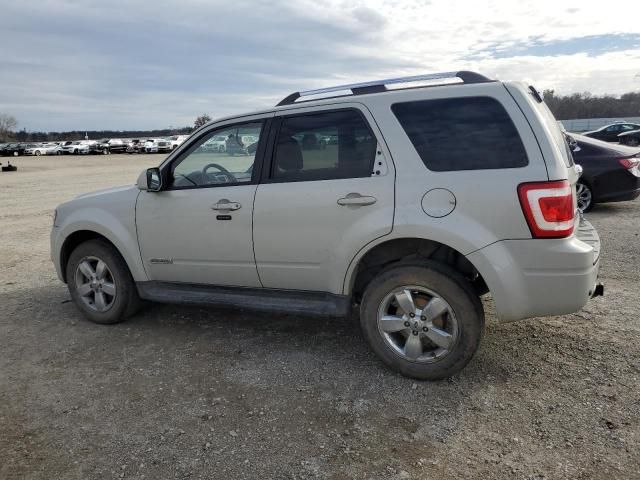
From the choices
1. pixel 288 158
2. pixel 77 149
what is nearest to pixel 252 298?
pixel 288 158

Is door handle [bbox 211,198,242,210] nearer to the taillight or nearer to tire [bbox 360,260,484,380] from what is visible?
tire [bbox 360,260,484,380]

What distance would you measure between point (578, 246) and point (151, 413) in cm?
290

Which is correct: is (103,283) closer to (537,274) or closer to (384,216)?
(384,216)

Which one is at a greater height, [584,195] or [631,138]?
[631,138]

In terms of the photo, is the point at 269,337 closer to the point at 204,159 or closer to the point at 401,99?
the point at 204,159

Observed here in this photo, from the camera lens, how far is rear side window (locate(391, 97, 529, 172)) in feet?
10.8

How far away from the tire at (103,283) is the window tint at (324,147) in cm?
185

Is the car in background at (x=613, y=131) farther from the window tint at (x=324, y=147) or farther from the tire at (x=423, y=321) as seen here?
the tire at (x=423, y=321)

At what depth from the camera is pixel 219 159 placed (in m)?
4.35

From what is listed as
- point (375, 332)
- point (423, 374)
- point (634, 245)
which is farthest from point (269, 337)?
point (634, 245)

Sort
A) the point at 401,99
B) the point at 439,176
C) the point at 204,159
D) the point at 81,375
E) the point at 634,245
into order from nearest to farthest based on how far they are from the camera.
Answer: the point at 439,176, the point at 401,99, the point at 81,375, the point at 204,159, the point at 634,245

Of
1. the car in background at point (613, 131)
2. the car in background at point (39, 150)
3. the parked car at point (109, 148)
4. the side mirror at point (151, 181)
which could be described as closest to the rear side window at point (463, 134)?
the side mirror at point (151, 181)

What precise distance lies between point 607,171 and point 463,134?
6.97 metres

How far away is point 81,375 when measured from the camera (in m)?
3.93
